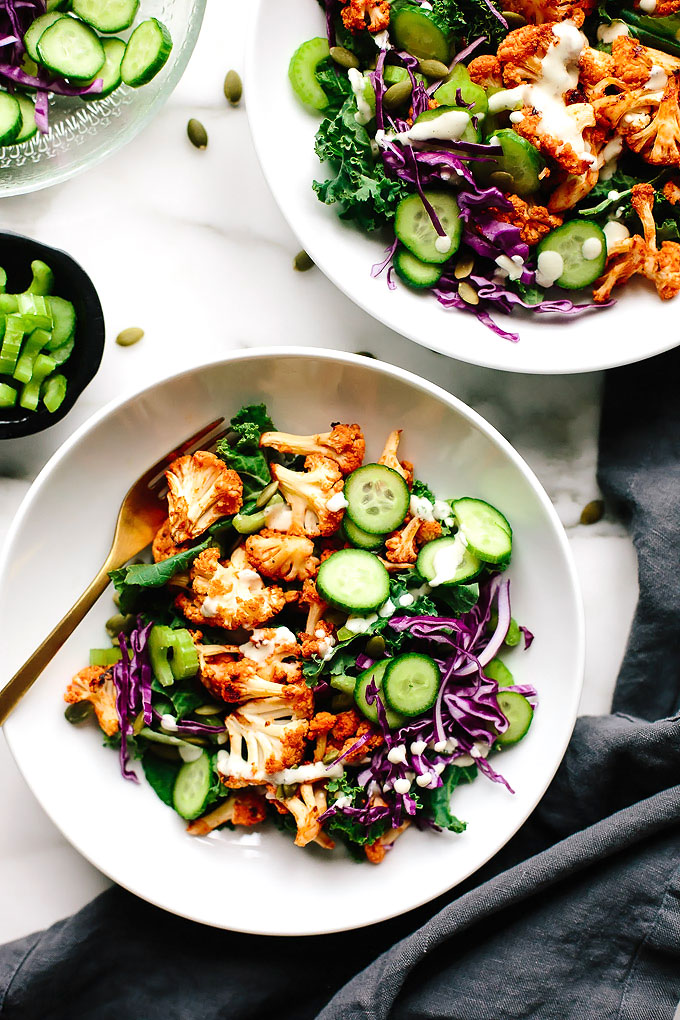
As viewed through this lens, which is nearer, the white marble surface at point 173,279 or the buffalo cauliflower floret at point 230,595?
the buffalo cauliflower floret at point 230,595

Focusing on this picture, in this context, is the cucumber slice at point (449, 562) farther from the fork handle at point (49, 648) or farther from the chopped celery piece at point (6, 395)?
the chopped celery piece at point (6, 395)

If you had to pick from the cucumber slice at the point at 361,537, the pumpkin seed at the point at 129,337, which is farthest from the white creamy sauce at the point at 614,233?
the pumpkin seed at the point at 129,337

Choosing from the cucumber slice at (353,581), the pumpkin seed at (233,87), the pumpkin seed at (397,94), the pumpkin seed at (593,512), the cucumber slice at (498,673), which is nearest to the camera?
the cucumber slice at (353,581)

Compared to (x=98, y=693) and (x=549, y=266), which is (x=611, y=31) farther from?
(x=98, y=693)

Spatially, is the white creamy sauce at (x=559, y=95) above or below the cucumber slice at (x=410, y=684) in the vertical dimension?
above

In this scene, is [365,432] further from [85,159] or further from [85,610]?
[85,159]

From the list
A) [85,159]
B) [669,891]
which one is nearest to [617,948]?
[669,891]

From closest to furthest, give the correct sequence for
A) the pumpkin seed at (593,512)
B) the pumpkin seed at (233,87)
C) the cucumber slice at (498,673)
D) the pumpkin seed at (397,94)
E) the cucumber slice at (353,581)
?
the cucumber slice at (353,581)
the pumpkin seed at (397,94)
the cucumber slice at (498,673)
the pumpkin seed at (233,87)
the pumpkin seed at (593,512)

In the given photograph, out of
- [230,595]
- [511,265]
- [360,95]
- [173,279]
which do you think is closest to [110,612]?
[230,595]
